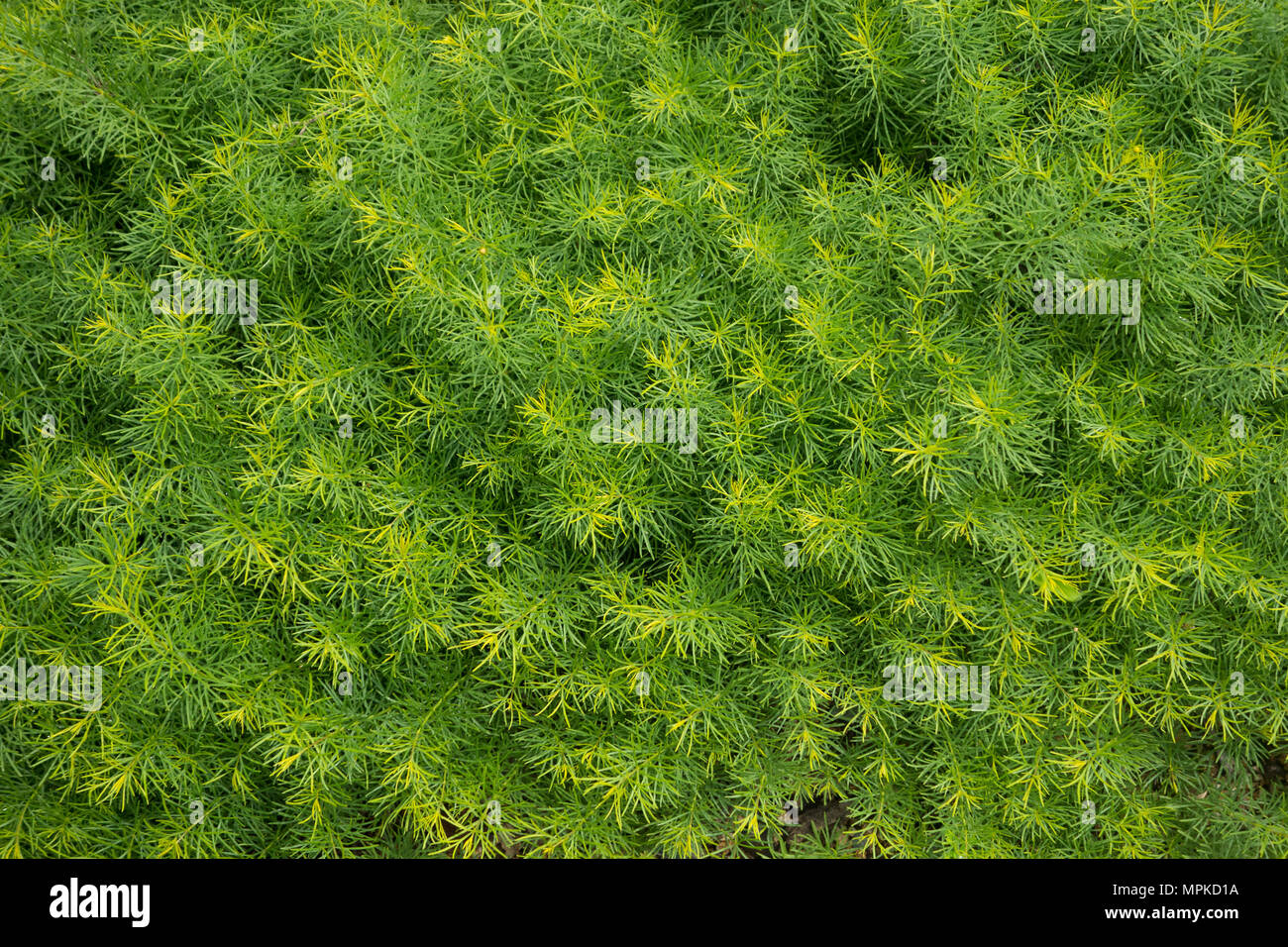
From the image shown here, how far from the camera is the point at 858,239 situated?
2.33 m

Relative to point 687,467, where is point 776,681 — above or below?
below

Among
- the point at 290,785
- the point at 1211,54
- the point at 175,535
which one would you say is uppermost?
the point at 1211,54

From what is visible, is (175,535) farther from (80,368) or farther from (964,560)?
(964,560)

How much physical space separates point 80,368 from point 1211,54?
323cm

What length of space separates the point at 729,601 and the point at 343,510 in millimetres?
1061

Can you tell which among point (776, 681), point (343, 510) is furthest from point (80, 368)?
point (776, 681)

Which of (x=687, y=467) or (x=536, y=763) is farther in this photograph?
(x=536, y=763)

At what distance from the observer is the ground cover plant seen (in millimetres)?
2242

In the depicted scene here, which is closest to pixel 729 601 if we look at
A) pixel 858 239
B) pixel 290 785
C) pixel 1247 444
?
pixel 858 239

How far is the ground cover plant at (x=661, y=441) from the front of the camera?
7.36 feet

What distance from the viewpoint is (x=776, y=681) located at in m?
2.27

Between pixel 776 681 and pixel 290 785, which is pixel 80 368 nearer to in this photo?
pixel 290 785

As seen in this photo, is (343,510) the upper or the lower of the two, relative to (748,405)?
lower

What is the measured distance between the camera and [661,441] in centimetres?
223
